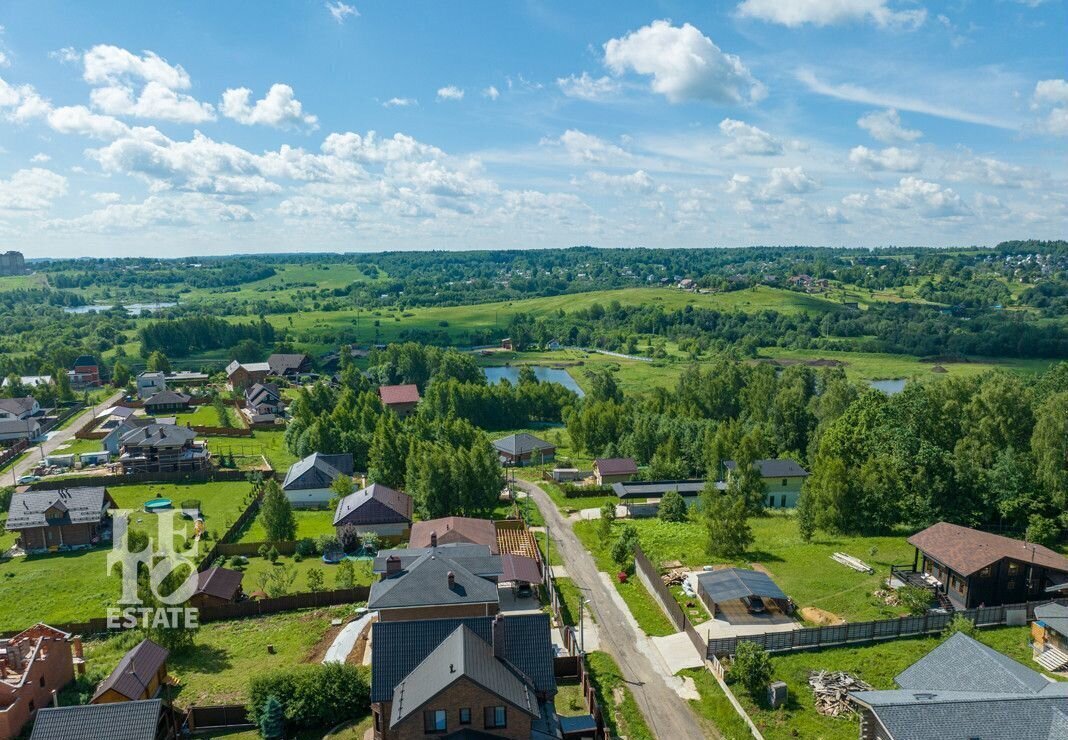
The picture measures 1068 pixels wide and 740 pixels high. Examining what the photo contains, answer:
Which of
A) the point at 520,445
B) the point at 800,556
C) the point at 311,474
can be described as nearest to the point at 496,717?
the point at 800,556

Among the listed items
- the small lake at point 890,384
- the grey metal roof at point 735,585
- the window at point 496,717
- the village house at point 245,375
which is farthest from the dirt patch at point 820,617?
the village house at point 245,375

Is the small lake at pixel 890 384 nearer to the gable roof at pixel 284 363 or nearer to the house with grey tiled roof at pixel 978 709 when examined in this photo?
the house with grey tiled roof at pixel 978 709

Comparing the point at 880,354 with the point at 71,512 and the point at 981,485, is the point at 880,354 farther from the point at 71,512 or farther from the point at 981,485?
the point at 71,512

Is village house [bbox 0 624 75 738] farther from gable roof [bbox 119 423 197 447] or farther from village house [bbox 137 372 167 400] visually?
village house [bbox 137 372 167 400]

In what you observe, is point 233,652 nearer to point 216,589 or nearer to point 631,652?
point 216,589

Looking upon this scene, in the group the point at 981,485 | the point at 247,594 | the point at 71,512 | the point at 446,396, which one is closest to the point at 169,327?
the point at 446,396

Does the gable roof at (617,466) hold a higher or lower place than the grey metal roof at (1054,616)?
lower

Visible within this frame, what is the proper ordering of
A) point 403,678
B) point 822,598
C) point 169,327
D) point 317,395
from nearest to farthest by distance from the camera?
point 403,678
point 822,598
point 317,395
point 169,327
